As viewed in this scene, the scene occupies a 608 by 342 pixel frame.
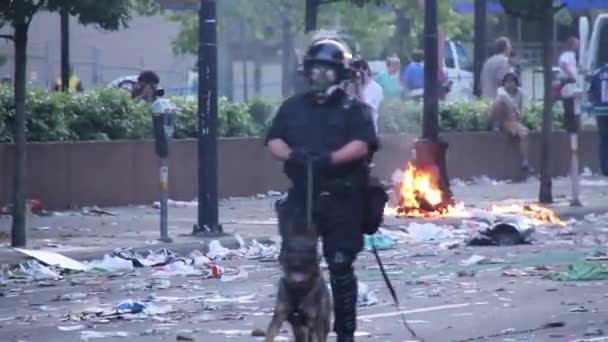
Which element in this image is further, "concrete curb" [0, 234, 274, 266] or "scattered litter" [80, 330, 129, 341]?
"concrete curb" [0, 234, 274, 266]

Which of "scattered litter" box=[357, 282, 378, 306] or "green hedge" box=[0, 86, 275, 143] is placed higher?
"green hedge" box=[0, 86, 275, 143]

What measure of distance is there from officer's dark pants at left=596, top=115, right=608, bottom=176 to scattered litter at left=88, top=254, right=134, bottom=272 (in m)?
13.3

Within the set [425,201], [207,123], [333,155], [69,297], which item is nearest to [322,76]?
[333,155]

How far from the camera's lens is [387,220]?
2042 cm

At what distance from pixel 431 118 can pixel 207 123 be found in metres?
3.88

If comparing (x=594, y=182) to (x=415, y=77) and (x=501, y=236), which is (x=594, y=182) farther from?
(x=501, y=236)

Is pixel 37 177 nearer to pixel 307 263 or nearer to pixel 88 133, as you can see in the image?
pixel 88 133

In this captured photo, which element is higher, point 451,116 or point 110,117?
point 110,117

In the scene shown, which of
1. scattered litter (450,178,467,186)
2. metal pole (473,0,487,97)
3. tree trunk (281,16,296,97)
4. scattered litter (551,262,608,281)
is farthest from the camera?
tree trunk (281,16,296,97)

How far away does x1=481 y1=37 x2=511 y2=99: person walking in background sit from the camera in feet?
97.7

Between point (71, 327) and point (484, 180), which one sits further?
point (484, 180)

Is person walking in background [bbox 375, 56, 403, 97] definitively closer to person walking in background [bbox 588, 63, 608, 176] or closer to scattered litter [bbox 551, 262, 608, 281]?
person walking in background [bbox 588, 63, 608, 176]

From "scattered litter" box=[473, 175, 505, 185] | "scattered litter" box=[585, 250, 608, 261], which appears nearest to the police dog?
"scattered litter" box=[585, 250, 608, 261]

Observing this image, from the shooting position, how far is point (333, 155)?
973cm
